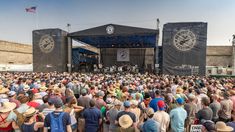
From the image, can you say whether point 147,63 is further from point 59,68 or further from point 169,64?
point 59,68

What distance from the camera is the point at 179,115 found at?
4.21 metres

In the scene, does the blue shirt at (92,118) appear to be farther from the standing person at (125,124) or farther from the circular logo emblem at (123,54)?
the circular logo emblem at (123,54)

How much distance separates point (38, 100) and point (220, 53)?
4559cm

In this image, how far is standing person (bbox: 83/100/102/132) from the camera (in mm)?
4352

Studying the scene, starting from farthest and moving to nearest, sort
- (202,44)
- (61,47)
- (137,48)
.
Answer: (137,48), (61,47), (202,44)

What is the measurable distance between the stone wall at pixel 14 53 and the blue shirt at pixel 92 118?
1412 inches

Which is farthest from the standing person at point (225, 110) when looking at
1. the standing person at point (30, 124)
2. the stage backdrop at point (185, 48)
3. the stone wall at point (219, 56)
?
the stone wall at point (219, 56)

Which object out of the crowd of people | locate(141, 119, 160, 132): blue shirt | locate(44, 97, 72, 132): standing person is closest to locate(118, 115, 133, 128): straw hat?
the crowd of people

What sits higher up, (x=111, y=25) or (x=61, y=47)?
(x=111, y=25)

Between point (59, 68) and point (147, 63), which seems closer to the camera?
point (59, 68)

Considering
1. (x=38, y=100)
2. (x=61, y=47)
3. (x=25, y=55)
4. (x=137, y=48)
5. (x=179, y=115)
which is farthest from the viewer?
(x=25, y=55)

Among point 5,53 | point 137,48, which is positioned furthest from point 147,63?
point 5,53

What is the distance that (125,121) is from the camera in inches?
147

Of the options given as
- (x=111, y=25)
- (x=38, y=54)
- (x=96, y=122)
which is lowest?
(x=96, y=122)
